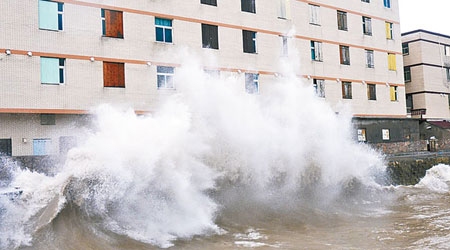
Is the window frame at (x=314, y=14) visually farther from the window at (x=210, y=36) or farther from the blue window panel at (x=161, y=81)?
the blue window panel at (x=161, y=81)

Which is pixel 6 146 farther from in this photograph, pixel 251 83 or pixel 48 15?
pixel 251 83

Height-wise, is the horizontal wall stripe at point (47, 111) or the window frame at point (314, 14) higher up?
the window frame at point (314, 14)

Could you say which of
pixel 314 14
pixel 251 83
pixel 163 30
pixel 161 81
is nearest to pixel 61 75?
pixel 161 81

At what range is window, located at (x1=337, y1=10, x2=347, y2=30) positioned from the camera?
31344 millimetres

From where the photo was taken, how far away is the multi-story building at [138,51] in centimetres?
1891

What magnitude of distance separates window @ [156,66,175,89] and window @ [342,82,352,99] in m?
13.4

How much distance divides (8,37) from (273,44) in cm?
1466

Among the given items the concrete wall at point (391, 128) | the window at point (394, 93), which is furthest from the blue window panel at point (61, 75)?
the window at point (394, 93)

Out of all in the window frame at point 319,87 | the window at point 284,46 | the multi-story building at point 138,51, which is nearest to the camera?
the multi-story building at point 138,51

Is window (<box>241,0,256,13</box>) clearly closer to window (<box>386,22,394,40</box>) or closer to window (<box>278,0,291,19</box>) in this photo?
window (<box>278,0,291,19</box>)

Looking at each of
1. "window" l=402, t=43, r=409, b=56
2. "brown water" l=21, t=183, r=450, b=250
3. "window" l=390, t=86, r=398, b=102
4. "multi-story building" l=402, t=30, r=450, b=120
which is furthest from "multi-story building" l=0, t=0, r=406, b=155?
"brown water" l=21, t=183, r=450, b=250

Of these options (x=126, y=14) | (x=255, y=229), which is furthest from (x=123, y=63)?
(x=255, y=229)

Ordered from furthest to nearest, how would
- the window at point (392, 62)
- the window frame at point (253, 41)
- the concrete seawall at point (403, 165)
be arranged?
the window at point (392, 62) < the window frame at point (253, 41) < the concrete seawall at point (403, 165)

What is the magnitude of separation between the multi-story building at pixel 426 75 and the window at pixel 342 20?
38.1 ft
